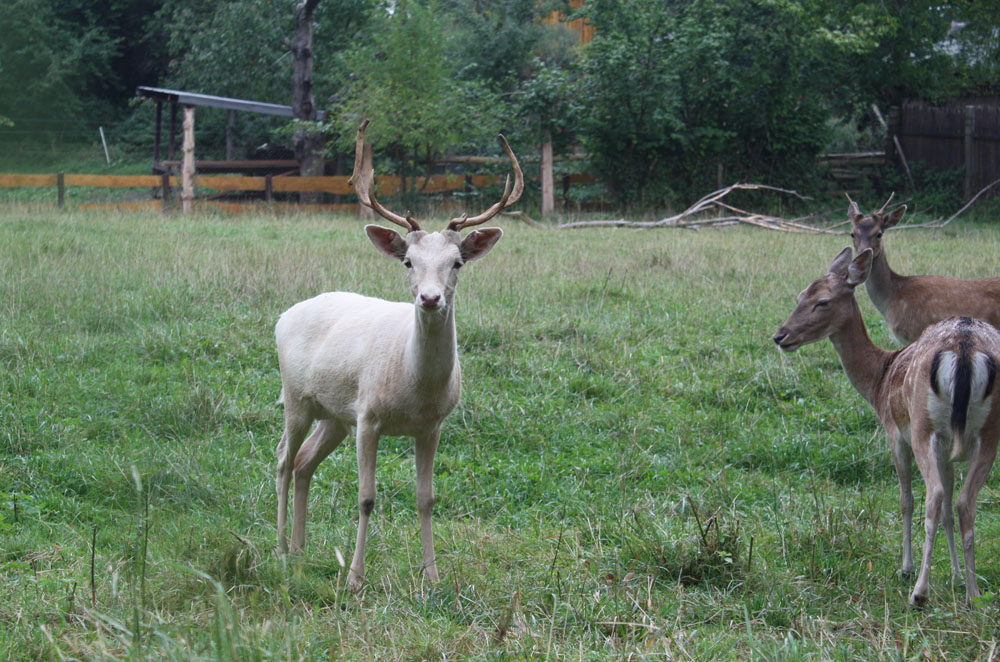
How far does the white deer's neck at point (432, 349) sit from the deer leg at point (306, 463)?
82cm

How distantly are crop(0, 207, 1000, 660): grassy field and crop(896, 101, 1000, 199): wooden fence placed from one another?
498 inches

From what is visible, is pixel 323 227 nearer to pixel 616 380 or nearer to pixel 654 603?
pixel 616 380

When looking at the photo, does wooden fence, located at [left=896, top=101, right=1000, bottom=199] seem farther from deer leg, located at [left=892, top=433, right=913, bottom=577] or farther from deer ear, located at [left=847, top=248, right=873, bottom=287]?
deer leg, located at [left=892, top=433, right=913, bottom=577]

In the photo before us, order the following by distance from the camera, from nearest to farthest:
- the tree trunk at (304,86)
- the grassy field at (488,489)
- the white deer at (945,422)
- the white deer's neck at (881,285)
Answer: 1. the grassy field at (488,489)
2. the white deer at (945,422)
3. the white deer's neck at (881,285)
4. the tree trunk at (304,86)

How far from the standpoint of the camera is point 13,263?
1038 centimetres

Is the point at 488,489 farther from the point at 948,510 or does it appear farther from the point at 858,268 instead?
the point at 858,268

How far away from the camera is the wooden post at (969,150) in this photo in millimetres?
21766

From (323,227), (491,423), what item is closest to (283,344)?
(491,423)

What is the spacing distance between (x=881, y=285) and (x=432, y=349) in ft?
15.8

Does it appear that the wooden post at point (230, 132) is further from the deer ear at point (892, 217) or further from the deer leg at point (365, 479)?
the deer leg at point (365, 479)

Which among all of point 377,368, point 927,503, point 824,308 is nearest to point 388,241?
point 377,368

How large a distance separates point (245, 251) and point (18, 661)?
28.8ft

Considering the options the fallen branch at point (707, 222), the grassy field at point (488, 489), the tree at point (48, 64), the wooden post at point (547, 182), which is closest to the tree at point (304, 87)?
the wooden post at point (547, 182)

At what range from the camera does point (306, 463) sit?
4.91 meters
